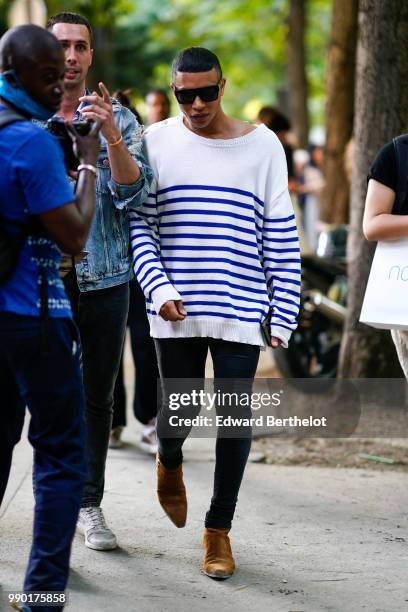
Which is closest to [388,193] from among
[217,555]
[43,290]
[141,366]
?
[217,555]

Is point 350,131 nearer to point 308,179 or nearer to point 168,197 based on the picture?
point 308,179

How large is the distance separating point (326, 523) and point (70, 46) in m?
2.42

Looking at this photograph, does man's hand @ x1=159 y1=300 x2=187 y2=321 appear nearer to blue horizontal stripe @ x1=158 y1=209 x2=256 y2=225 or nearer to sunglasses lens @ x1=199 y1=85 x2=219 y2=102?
blue horizontal stripe @ x1=158 y1=209 x2=256 y2=225

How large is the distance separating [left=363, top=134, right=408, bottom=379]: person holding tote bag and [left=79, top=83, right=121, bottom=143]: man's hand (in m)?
1.23

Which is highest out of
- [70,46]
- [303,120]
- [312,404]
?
[70,46]

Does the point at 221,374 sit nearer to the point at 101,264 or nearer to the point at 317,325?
the point at 101,264

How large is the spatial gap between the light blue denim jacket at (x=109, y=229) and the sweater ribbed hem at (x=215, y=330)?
1.07 feet

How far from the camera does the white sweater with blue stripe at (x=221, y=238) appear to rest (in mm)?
4461

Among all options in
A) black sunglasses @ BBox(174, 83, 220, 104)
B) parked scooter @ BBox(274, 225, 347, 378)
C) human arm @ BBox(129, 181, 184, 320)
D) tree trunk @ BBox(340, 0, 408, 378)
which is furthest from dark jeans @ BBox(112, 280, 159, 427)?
black sunglasses @ BBox(174, 83, 220, 104)

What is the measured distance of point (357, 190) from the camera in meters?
7.07

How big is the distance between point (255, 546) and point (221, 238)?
1.38 metres

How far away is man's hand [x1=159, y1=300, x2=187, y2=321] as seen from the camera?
14.4ft

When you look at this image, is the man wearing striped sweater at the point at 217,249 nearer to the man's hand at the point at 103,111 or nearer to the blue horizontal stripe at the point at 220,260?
the blue horizontal stripe at the point at 220,260

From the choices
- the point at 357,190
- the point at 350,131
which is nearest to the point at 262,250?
the point at 357,190
